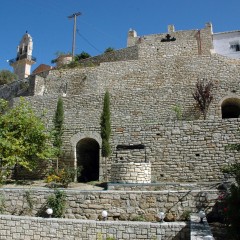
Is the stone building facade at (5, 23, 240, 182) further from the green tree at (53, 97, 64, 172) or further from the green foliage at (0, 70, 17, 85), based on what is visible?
the green foliage at (0, 70, 17, 85)

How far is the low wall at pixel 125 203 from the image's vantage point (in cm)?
952

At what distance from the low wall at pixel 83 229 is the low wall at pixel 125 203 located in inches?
34.6

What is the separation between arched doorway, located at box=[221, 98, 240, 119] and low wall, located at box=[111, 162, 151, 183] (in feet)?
27.2

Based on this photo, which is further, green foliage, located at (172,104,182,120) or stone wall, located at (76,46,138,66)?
stone wall, located at (76,46,138,66)

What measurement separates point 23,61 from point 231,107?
3409 centimetres

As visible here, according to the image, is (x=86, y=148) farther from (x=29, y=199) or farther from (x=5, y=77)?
(x=5, y=77)

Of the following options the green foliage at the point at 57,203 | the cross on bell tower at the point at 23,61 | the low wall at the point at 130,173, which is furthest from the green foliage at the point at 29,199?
the cross on bell tower at the point at 23,61

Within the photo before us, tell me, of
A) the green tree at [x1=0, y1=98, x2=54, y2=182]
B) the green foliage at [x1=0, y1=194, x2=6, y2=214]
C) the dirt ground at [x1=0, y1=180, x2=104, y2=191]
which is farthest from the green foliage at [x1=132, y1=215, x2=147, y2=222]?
the green tree at [x1=0, y1=98, x2=54, y2=182]

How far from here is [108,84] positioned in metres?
22.7

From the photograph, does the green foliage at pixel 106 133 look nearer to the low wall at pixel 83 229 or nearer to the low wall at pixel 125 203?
the low wall at pixel 125 203

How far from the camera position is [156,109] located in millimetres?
17906

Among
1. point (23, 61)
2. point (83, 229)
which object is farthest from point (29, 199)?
point (23, 61)

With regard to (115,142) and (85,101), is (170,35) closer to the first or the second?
(85,101)

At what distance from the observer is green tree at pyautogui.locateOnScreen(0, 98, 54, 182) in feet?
44.7
